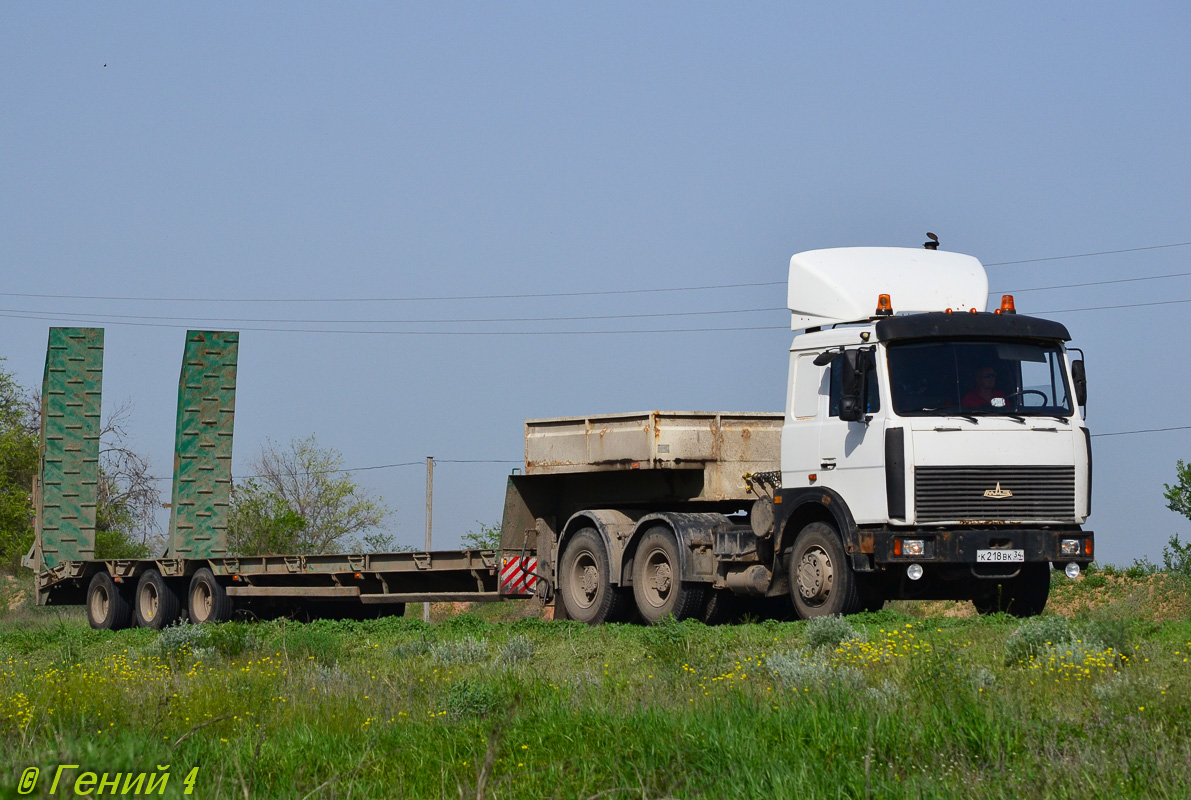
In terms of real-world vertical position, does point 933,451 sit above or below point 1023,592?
above

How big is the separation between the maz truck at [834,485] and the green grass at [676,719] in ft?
3.48

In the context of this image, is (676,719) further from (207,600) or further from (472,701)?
(207,600)

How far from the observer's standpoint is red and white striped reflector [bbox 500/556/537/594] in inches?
648

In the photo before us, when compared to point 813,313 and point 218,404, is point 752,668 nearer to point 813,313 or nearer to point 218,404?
point 813,313

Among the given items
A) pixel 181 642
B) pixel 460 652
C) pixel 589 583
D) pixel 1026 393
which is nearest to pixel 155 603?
pixel 181 642

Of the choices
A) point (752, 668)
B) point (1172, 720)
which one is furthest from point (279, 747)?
point (1172, 720)

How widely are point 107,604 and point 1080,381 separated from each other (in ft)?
54.6

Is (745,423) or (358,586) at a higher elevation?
(745,423)

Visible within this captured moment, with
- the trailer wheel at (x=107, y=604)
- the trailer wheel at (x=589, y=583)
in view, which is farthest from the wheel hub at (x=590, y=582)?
the trailer wheel at (x=107, y=604)

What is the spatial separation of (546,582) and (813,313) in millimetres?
5189

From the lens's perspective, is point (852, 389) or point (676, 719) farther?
point (852, 389)

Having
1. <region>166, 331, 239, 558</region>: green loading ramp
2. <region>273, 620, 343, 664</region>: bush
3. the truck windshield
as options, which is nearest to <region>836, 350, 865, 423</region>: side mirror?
the truck windshield

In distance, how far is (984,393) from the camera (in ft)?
40.4

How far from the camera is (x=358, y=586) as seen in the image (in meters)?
18.1
